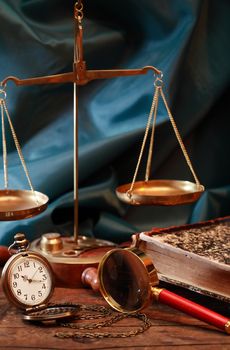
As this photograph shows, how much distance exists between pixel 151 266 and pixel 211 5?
878mm

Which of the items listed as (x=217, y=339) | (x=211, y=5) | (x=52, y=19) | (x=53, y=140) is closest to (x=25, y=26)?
(x=52, y=19)

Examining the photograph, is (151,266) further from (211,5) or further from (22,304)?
(211,5)

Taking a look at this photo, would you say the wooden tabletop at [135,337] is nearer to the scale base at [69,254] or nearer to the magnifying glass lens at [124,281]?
the magnifying glass lens at [124,281]

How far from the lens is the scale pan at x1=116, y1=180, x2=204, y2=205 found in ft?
4.35

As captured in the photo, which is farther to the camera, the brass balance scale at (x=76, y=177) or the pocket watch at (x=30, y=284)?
the brass balance scale at (x=76, y=177)

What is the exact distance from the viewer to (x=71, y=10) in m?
1.73

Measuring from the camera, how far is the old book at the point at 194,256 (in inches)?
47.6

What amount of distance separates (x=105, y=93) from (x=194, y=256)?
0.68 m

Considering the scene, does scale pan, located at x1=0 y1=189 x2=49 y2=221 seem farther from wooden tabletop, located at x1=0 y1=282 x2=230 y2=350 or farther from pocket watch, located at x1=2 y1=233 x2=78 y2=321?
wooden tabletop, located at x1=0 y1=282 x2=230 y2=350

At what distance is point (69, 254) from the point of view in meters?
1.44

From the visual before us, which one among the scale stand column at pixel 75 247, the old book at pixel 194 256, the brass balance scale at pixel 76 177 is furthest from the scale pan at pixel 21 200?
the old book at pixel 194 256

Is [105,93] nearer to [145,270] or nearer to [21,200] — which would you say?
[21,200]

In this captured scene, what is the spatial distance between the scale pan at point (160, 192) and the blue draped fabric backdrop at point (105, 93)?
9.6 inches

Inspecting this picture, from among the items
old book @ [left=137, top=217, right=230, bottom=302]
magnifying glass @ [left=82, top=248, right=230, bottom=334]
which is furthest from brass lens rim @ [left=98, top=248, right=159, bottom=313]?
old book @ [left=137, top=217, right=230, bottom=302]
